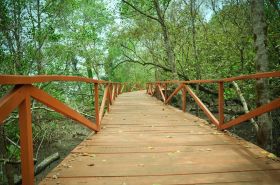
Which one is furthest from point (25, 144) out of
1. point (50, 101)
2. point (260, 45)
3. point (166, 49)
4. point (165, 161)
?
point (166, 49)

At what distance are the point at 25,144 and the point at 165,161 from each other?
6.56ft

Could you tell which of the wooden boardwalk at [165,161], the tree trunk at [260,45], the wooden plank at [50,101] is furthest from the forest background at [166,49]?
the wooden plank at [50,101]

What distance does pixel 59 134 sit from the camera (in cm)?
1886

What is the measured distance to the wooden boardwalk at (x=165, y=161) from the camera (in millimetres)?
3264

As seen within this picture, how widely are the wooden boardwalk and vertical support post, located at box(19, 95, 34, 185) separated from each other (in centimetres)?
57

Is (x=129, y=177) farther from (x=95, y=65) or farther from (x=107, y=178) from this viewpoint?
(x=95, y=65)

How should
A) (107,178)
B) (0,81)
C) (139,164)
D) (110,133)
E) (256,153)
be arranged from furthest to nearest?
(110,133) < (256,153) < (139,164) < (107,178) < (0,81)

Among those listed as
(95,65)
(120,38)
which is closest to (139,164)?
(120,38)

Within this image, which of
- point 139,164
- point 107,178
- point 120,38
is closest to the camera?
point 107,178

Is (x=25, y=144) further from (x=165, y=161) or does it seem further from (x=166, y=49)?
(x=166, y=49)

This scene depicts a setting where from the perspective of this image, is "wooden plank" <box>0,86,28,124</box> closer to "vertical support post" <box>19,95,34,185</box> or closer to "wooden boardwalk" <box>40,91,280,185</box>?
"vertical support post" <box>19,95,34,185</box>

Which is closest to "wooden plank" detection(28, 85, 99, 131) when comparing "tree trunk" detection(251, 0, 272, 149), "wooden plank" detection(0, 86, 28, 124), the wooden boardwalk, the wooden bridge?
the wooden bridge

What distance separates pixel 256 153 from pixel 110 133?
2910 millimetres

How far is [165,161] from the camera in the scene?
396 cm
